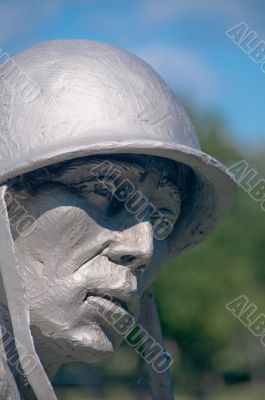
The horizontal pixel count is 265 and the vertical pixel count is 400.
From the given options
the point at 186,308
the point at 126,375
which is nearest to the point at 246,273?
the point at 186,308

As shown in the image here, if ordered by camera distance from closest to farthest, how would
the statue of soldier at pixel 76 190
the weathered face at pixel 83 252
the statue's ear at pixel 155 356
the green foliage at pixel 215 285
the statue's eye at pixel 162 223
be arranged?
the statue of soldier at pixel 76 190 < the weathered face at pixel 83 252 < the statue's eye at pixel 162 223 < the statue's ear at pixel 155 356 < the green foliage at pixel 215 285

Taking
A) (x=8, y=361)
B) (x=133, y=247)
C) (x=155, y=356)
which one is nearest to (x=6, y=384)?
(x=8, y=361)

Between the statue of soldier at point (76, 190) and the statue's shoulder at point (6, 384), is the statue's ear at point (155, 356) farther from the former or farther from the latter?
the statue's shoulder at point (6, 384)

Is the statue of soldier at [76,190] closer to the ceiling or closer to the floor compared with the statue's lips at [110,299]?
closer to the ceiling

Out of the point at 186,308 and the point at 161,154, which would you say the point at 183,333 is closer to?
the point at 186,308

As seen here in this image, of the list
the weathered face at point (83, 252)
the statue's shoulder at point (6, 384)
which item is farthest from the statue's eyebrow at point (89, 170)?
the statue's shoulder at point (6, 384)

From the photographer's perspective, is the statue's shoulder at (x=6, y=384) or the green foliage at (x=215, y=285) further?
the green foliage at (x=215, y=285)

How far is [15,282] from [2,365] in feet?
1.32

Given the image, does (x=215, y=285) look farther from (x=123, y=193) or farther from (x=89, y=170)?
(x=89, y=170)

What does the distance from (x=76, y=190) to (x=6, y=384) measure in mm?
764

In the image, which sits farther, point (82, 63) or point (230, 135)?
point (230, 135)

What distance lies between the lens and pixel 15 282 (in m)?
2.92

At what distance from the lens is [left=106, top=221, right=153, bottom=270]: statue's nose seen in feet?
9.98

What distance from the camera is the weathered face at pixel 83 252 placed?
119 inches
